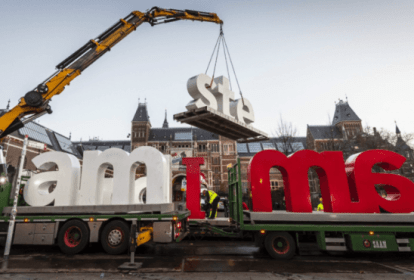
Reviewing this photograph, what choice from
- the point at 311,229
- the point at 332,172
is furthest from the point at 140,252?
the point at 332,172

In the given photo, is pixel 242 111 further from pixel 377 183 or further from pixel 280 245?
pixel 377 183

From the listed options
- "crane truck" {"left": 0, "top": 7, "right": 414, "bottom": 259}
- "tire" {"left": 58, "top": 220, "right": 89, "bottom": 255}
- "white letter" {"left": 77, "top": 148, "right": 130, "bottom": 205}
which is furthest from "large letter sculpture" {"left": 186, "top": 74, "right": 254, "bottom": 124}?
"tire" {"left": 58, "top": 220, "right": 89, "bottom": 255}

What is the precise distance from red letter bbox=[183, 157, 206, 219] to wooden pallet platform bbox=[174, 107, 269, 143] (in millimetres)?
2295

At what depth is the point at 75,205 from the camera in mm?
8617

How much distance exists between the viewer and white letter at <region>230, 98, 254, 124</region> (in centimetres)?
940

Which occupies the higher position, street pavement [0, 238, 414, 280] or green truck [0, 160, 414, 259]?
green truck [0, 160, 414, 259]

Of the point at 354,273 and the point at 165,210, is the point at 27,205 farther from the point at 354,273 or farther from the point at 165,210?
the point at 354,273

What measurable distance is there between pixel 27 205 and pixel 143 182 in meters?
4.57

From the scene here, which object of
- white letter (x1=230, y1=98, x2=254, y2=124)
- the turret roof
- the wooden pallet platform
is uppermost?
the turret roof

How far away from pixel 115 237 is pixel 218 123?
17.9ft

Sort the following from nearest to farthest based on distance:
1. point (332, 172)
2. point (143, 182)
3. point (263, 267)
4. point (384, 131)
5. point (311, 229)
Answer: point (263, 267), point (311, 229), point (332, 172), point (143, 182), point (384, 131)

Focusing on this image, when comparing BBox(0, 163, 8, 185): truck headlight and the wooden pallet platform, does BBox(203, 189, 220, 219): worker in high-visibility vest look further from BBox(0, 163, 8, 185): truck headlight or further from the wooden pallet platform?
BBox(0, 163, 8, 185): truck headlight

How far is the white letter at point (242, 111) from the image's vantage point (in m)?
9.40

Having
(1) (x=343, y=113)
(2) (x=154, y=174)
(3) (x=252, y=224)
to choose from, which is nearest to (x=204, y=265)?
(3) (x=252, y=224)
